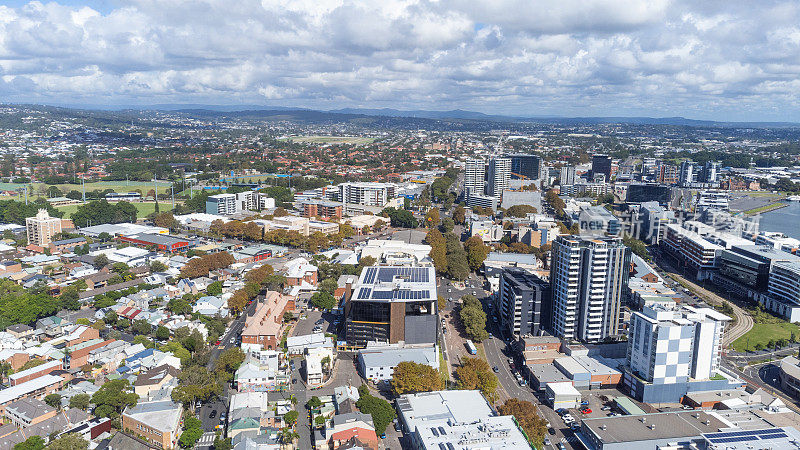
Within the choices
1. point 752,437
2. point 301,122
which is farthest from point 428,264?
point 301,122

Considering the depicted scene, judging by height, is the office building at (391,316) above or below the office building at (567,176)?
below

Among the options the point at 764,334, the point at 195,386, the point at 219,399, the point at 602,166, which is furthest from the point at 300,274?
the point at 602,166

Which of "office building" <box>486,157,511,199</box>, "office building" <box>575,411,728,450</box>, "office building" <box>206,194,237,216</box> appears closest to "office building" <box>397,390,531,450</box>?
"office building" <box>575,411,728,450</box>

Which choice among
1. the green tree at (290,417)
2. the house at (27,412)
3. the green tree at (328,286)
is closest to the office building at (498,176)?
the green tree at (328,286)

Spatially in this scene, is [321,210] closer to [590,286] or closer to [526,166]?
[526,166]

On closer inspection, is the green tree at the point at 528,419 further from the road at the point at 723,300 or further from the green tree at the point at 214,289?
the green tree at the point at 214,289

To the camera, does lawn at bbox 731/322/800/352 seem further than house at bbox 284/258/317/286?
No

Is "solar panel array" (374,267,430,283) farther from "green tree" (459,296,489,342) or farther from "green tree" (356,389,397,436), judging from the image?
"green tree" (356,389,397,436)
